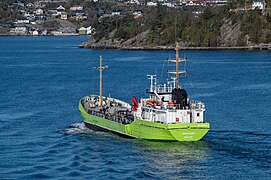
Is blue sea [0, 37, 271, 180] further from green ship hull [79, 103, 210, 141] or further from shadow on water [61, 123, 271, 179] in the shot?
green ship hull [79, 103, 210, 141]

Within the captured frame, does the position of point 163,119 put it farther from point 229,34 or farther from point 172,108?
point 229,34

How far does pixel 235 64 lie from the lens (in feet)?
262

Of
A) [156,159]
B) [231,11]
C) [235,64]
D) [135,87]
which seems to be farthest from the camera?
[231,11]

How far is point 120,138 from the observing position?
3531 centimetres

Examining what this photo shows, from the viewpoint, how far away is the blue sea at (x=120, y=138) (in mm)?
29391

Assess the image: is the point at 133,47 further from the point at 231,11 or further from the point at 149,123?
the point at 149,123

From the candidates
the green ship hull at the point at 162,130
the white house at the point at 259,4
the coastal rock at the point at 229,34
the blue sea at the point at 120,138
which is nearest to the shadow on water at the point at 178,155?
the blue sea at the point at 120,138

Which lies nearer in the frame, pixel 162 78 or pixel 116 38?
pixel 162 78

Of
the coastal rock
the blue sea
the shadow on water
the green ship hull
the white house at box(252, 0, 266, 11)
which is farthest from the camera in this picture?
the white house at box(252, 0, 266, 11)

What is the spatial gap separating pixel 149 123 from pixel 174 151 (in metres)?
2.23

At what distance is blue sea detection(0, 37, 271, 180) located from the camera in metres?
29.4

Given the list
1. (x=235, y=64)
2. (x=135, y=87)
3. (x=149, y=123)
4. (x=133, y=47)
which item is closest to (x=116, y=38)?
(x=133, y=47)

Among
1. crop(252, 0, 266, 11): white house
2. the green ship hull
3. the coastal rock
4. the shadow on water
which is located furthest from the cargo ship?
crop(252, 0, 266, 11): white house

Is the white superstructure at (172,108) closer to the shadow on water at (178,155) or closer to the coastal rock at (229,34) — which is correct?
the shadow on water at (178,155)
